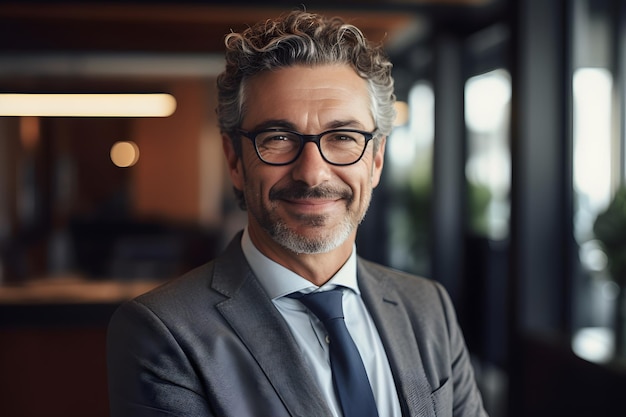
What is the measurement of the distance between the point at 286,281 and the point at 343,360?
18 cm

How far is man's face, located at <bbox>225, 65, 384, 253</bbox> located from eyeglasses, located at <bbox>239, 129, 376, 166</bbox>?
0.01 meters

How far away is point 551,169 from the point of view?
15.8 ft

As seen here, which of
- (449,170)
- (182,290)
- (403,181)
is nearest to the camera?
(182,290)

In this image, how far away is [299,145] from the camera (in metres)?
1.37

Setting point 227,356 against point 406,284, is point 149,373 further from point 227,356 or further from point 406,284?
point 406,284

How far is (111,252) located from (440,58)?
352 centimetres

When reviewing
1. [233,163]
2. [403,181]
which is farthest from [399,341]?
[403,181]

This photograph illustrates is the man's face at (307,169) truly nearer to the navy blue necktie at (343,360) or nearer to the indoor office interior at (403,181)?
the navy blue necktie at (343,360)

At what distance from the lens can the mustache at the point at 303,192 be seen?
1.35 metres

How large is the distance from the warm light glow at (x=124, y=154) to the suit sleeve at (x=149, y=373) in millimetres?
6842

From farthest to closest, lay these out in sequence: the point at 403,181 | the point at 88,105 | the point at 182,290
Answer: the point at 403,181 < the point at 88,105 < the point at 182,290

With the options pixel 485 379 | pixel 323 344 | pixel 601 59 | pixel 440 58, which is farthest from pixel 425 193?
pixel 323 344

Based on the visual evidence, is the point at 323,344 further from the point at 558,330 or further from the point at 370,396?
the point at 558,330

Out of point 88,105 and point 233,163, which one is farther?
point 88,105
